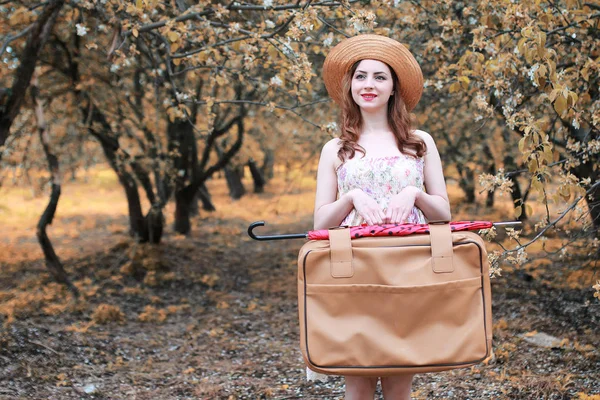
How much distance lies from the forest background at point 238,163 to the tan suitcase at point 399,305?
0.81 meters

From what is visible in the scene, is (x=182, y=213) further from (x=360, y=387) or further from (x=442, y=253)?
(x=442, y=253)

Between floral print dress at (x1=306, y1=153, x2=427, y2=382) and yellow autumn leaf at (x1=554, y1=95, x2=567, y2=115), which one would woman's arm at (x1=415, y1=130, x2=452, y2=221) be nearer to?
floral print dress at (x1=306, y1=153, x2=427, y2=382)

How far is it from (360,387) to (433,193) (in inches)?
30.7

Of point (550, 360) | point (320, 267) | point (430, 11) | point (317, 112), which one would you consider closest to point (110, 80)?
point (317, 112)

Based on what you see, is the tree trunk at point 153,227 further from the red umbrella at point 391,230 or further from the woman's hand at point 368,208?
the red umbrella at point 391,230

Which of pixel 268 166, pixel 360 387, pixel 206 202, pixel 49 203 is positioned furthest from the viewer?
pixel 268 166

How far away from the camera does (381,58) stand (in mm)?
2387

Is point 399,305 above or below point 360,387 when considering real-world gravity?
above

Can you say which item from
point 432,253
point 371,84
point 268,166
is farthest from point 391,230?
point 268,166

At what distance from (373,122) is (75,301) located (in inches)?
198

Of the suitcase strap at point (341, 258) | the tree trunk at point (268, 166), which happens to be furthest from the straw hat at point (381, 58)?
the tree trunk at point (268, 166)

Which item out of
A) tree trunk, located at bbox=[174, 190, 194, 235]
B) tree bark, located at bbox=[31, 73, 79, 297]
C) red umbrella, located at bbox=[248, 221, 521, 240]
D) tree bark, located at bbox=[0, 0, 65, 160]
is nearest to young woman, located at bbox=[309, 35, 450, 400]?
red umbrella, located at bbox=[248, 221, 521, 240]

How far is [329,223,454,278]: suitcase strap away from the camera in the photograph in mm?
1985

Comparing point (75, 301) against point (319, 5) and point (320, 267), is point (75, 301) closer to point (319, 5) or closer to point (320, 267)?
point (319, 5)
